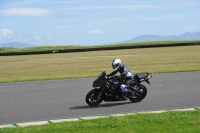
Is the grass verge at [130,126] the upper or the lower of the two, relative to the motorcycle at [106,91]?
lower

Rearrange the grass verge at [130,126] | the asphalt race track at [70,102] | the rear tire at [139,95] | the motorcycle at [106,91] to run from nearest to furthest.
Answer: the grass verge at [130,126] → the asphalt race track at [70,102] → the motorcycle at [106,91] → the rear tire at [139,95]

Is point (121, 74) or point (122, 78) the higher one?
point (121, 74)

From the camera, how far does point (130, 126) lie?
8617 mm

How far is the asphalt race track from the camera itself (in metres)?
11.2

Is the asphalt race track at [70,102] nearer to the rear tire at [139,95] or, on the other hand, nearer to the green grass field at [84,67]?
the rear tire at [139,95]

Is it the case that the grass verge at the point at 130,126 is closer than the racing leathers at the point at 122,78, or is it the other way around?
the grass verge at the point at 130,126

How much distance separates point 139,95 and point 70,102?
2.32m

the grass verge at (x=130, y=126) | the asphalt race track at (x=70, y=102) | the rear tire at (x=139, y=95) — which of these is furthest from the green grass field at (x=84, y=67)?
the grass verge at (x=130, y=126)

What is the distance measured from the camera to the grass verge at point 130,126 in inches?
327

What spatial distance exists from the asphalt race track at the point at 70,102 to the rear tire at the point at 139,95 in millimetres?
162

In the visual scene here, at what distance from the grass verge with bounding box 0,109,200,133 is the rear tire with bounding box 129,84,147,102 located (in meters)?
3.24

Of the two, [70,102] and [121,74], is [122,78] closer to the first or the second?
[121,74]

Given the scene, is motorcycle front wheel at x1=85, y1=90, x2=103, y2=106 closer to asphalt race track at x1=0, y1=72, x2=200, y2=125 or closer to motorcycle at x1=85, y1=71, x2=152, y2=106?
motorcycle at x1=85, y1=71, x2=152, y2=106

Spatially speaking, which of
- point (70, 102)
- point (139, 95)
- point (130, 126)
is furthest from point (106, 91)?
point (130, 126)
